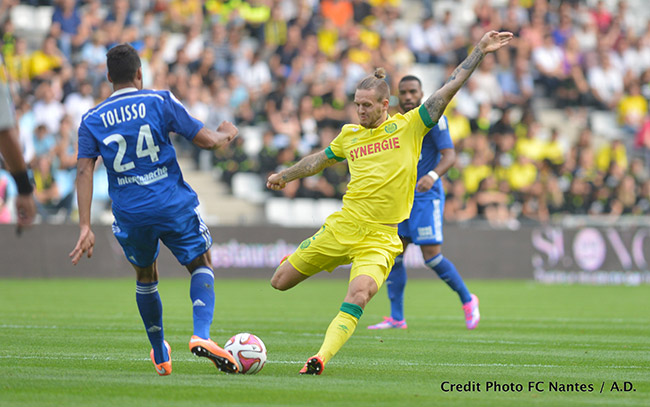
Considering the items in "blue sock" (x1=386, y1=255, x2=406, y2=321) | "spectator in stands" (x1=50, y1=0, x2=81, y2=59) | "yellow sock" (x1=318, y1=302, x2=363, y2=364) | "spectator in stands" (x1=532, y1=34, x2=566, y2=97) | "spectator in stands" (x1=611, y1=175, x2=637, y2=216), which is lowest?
"spectator in stands" (x1=611, y1=175, x2=637, y2=216)

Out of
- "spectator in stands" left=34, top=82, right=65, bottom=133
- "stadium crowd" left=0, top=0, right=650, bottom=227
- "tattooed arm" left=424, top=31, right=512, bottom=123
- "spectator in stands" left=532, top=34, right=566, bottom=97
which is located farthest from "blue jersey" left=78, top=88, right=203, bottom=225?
"spectator in stands" left=532, top=34, right=566, bottom=97

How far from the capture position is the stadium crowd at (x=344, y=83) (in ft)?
68.6

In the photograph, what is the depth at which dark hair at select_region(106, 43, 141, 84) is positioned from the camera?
23.3ft

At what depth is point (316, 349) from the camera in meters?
9.33

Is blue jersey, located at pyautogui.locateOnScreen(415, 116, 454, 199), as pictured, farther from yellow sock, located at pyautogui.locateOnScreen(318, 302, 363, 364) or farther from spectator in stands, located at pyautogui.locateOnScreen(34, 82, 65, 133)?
spectator in stands, located at pyautogui.locateOnScreen(34, 82, 65, 133)

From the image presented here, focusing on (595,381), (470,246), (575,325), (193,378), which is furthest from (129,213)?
(470,246)

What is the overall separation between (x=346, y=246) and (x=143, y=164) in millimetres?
1823

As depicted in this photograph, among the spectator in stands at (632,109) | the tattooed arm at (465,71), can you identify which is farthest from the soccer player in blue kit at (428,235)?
the spectator in stands at (632,109)

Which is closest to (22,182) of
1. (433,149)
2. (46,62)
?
(433,149)

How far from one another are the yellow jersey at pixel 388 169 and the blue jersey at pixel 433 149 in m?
3.48

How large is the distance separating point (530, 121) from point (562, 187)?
6.41 feet

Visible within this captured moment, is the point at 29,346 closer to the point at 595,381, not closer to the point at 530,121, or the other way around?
the point at 595,381

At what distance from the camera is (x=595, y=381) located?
7.22m

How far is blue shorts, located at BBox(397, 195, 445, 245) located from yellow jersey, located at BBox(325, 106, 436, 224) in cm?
365
